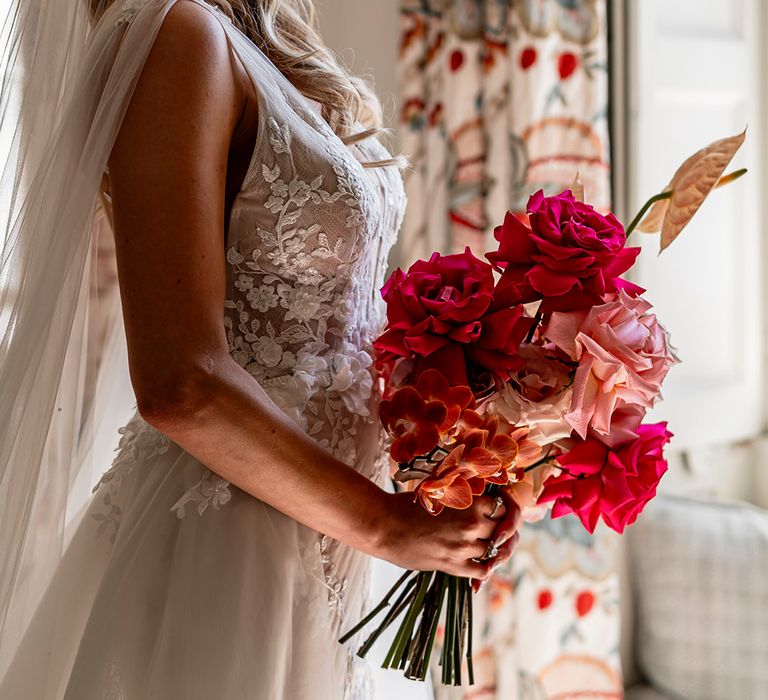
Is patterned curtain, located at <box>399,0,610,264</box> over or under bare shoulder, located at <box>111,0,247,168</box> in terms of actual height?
over

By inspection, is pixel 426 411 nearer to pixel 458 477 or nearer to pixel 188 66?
pixel 458 477

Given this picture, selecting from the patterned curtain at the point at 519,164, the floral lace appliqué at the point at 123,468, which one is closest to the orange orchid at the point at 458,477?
the floral lace appliqué at the point at 123,468

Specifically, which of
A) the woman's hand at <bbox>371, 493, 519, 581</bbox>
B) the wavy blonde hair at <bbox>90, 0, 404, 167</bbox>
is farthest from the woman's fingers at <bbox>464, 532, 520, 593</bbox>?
the wavy blonde hair at <bbox>90, 0, 404, 167</bbox>

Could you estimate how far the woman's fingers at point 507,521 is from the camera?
1.02 metres

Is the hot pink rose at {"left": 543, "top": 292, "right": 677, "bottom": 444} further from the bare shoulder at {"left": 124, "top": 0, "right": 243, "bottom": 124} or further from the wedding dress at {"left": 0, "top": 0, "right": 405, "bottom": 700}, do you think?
the bare shoulder at {"left": 124, "top": 0, "right": 243, "bottom": 124}

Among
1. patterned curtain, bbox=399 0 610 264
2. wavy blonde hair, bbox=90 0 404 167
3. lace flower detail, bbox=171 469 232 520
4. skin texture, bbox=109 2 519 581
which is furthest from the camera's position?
patterned curtain, bbox=399 0 610 264

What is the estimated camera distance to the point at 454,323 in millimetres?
918

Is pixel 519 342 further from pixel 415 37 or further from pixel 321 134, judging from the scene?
pixel 415 37

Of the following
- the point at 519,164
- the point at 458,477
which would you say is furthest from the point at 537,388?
the point at 519,164

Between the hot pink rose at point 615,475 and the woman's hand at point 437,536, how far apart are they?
97 millimetres

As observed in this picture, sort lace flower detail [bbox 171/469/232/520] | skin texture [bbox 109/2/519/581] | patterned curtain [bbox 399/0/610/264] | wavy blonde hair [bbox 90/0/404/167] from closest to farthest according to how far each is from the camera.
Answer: skin texture [bbox 109/2/519/581]
lace flower detail [bbox 171/469/232/520]
wavy blonde hair [bbox 90/0/404/167]
patterned curtain [bbox 399/0/610/264]

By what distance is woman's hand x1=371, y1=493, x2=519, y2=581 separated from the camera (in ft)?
3.13

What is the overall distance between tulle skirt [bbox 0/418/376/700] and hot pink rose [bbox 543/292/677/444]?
0.32 meters

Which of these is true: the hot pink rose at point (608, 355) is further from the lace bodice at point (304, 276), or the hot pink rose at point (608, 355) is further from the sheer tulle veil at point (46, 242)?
the sheer tulle veil at point (46, 242)
